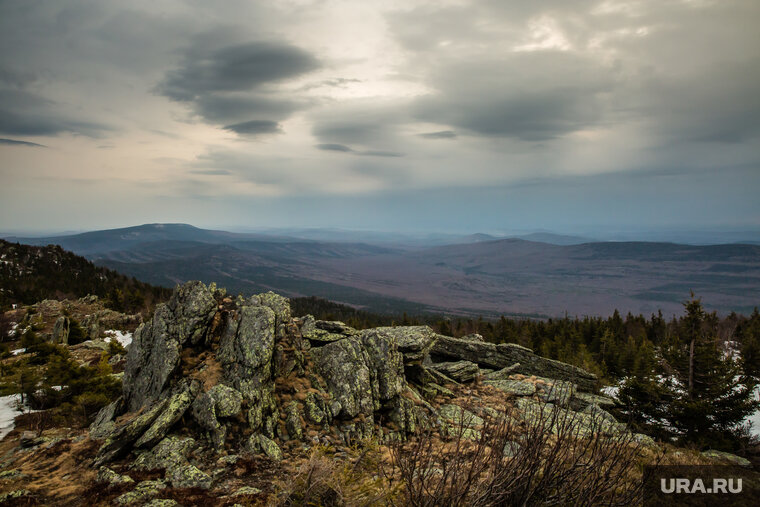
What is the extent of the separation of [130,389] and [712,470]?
20.5m

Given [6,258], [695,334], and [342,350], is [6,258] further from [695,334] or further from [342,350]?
[695,334]

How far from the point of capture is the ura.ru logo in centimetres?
841

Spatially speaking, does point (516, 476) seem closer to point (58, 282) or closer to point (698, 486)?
point (698, 486)

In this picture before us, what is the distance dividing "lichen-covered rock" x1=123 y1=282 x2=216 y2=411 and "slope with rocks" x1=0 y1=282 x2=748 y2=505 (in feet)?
0.14

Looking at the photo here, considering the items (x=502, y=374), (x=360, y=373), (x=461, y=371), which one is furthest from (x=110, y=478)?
(x=502, y=374)

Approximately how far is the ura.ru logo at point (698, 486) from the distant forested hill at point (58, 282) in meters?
84.7

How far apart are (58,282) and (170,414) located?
12952cm

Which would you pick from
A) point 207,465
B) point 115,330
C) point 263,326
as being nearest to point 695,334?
point 263,326

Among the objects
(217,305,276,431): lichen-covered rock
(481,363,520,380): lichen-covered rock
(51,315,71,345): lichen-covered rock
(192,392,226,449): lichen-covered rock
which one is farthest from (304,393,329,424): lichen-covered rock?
(51,315,71,345): lichen-covered rock

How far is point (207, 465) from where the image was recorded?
30.3ft

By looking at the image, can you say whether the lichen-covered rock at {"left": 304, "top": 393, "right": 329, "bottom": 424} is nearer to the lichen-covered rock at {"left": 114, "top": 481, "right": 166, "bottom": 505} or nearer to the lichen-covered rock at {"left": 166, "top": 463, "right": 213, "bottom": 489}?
the lichen-covered rock at {"left": 166, "top": 463, "right": 213, "bottom": 489}

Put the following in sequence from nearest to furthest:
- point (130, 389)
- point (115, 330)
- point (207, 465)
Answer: point (207, 465), point (130, 389), point (115, 330)

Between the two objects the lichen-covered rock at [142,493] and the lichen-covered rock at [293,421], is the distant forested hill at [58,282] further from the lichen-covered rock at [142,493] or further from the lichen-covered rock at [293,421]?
the lichen-covered rock at [142,493]

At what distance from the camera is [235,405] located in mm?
10648
